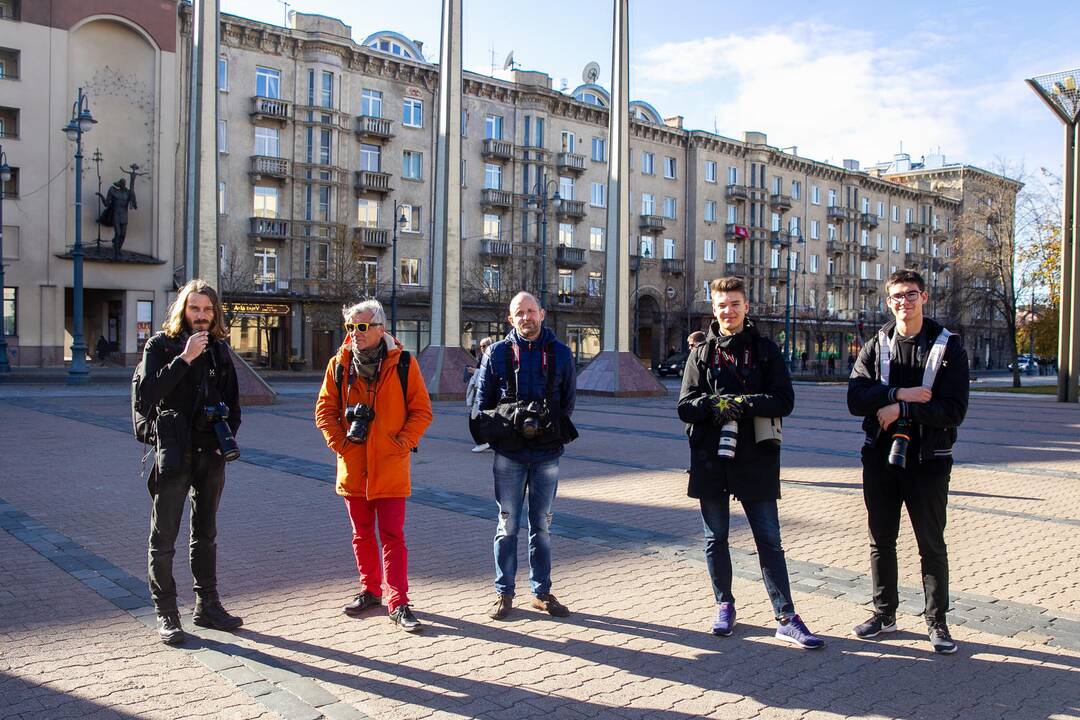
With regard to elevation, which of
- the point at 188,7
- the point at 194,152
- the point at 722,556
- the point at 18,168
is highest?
the point at 188,7

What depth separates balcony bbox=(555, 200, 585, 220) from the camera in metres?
55.6

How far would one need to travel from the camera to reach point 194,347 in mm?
5039

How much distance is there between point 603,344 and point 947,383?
24.1 m

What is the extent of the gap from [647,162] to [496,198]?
41.2 feet

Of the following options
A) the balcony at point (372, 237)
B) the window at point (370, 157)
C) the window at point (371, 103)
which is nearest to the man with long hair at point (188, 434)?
the balcony at point (372, 237)

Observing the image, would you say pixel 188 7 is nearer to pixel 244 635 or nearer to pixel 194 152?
pixel 194 152

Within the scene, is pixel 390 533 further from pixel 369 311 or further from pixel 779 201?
pixel 779 201

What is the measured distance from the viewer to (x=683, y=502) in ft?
31.8

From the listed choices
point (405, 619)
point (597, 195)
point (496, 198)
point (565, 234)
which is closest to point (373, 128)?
point (496, 198)

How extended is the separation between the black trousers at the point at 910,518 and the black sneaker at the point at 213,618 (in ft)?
11.4

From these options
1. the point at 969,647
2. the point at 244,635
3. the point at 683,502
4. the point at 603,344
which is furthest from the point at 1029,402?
the point at 244,635

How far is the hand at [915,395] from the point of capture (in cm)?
495

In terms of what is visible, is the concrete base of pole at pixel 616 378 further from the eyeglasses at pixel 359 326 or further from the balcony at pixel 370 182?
the balcony at pixel 370 182

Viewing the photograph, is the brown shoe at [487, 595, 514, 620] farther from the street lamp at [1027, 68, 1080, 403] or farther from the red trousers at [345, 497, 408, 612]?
the street lamp at [1027, 68, 1080, 403]
